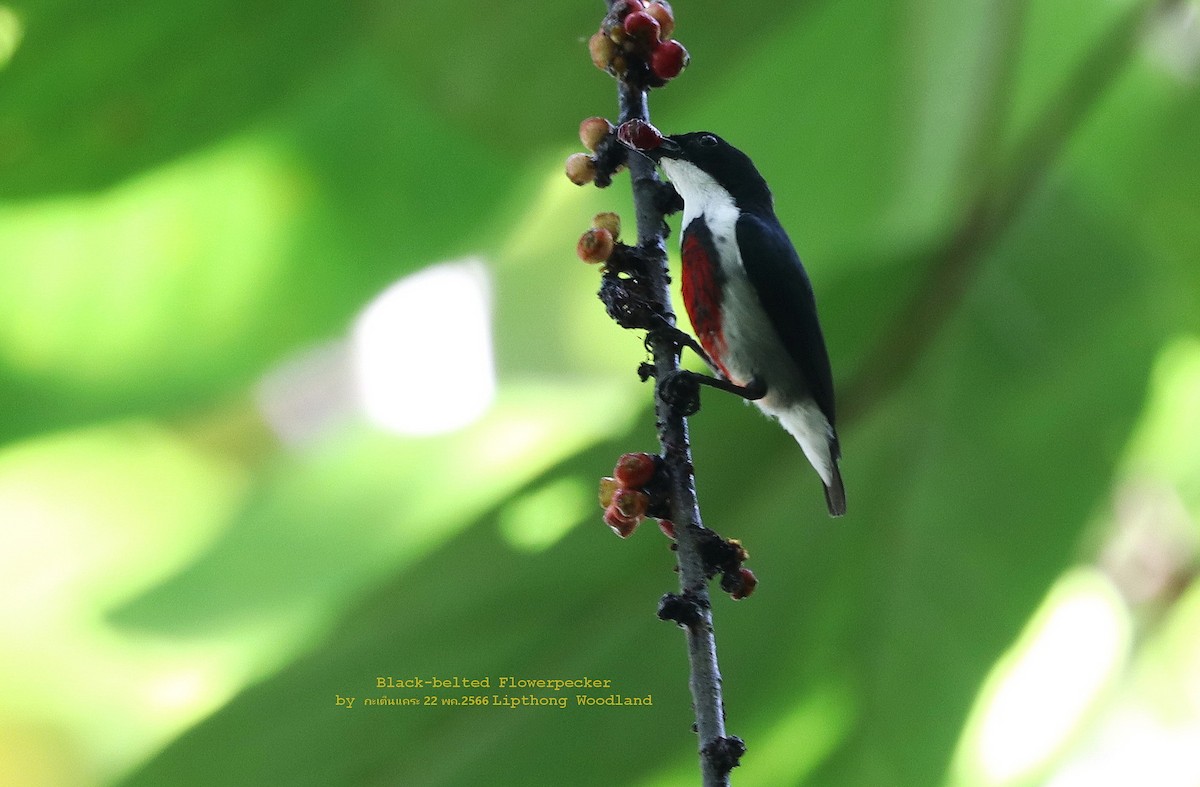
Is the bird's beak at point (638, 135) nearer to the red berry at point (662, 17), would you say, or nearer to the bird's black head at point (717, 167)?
the red berry at point (662, 17)

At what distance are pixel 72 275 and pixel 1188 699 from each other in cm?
129

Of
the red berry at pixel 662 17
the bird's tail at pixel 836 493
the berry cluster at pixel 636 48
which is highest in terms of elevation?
the red berry at pixel 662 17

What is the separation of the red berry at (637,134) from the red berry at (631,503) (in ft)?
0.67

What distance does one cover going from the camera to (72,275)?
984 millimetres

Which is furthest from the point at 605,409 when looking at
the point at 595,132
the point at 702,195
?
the point at 595,132

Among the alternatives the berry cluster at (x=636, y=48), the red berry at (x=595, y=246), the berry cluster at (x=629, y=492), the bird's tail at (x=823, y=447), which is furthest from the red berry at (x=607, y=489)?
the bird's tail at (x=823, y=447)

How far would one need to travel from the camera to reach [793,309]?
91cm

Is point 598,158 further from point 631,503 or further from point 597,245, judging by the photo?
point 631,503

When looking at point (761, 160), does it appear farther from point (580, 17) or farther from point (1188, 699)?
point (1188, 699)

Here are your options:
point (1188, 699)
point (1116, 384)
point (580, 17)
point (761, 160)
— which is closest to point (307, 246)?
point (580, 17)

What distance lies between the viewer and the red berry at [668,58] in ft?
2.02

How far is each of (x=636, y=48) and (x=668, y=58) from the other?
0.06 ft

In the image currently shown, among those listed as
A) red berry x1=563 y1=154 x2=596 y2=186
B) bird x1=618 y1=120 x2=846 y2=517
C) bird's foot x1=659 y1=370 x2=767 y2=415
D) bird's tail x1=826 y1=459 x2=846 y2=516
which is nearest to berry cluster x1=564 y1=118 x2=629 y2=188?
red berry x1=563 y1=154 x2=596 y2=186

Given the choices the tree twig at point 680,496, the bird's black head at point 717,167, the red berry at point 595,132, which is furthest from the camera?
the bird's black head at point 717,167
